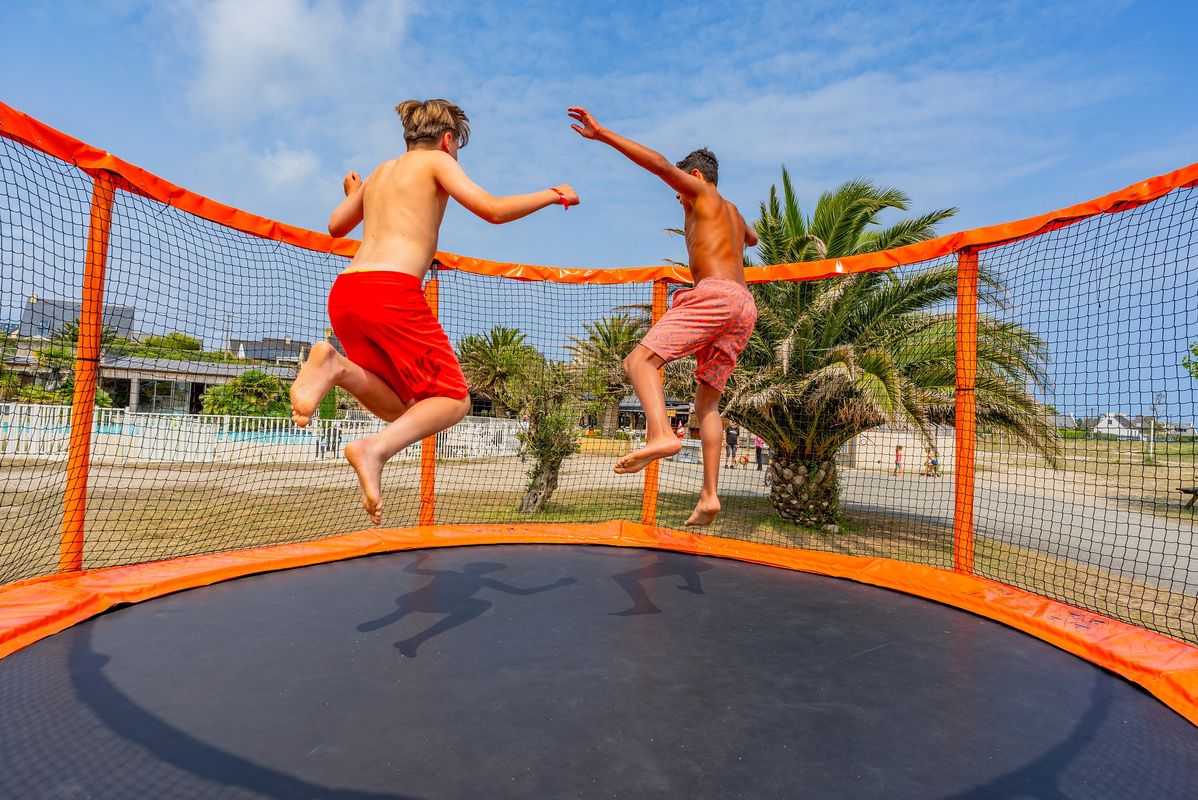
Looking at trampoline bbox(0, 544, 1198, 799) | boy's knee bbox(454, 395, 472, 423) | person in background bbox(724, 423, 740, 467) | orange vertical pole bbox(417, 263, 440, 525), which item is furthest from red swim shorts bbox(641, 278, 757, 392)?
person in background bbox(724, 423, 740, 467)

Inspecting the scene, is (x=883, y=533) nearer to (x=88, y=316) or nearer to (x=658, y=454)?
(x=658, y=454)

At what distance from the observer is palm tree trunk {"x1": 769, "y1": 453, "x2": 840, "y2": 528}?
20.1ft

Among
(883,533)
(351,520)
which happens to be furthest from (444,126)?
(883,533)

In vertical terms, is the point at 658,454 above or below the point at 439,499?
above

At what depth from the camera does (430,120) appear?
5.58 feet

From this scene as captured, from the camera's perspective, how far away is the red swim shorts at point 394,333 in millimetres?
1482

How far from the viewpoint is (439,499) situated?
24.9ft

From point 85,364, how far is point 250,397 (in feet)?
48.8

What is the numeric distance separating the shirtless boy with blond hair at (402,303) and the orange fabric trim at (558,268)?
1284 mm

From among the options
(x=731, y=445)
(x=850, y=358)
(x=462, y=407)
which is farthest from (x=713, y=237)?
(x=731, y=445)

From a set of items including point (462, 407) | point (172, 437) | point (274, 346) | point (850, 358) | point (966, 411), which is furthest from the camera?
point (172, 437)

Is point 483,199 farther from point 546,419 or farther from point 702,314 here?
point 546,419

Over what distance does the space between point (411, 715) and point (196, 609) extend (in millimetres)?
1217

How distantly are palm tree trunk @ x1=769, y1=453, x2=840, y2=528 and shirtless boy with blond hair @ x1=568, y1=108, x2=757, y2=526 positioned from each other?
4.30m
